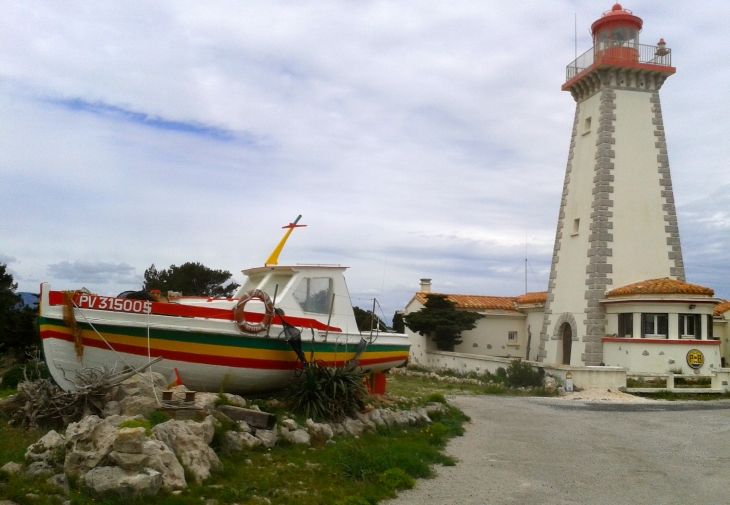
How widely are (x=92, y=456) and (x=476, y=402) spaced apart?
11.9 metres

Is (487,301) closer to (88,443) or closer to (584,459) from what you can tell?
(584,459)

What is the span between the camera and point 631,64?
24203mm

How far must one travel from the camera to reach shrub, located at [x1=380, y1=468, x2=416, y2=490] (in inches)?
318

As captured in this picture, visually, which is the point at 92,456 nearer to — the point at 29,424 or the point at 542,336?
the point at 29,424

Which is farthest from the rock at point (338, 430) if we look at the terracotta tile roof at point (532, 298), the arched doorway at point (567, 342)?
the terracotta tile roof at point (532, 298)

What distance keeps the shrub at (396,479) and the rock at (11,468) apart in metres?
4.07

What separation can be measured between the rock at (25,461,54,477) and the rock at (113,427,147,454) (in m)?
0.72

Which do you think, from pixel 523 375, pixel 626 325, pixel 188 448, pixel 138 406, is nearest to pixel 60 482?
pixel 188 448

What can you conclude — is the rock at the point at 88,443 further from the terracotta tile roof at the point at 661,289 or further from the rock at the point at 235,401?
the terracotta tile roof at the point at 661,289

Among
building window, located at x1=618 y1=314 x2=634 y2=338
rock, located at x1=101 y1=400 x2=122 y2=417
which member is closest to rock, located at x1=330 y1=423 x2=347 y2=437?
rock, located at x1=101 y1=400 x2=122 y2=417

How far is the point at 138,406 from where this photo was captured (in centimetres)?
851

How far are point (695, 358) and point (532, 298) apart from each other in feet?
30.0

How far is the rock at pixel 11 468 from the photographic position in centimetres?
654

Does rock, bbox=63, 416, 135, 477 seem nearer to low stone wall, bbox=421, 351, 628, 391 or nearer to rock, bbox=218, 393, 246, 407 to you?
rock, bbox=218, 393, 246, 407
